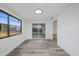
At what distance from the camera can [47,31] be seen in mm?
10672

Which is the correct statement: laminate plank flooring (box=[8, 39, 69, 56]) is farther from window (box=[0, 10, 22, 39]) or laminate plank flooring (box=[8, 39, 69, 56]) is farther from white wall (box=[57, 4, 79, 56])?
window (box=[0, 10, 22, 39])

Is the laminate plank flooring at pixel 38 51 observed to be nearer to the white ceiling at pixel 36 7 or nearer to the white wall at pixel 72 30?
the white wall at pixel 72 30

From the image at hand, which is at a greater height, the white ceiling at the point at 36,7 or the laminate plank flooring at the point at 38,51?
the white ceiling at the point at 36,7

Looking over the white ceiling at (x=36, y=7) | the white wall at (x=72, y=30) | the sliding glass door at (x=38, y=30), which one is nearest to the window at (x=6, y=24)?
the white ceiling at (x=36, y=7)

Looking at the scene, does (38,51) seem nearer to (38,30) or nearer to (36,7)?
(36,7)

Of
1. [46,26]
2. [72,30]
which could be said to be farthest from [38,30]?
[72,30]

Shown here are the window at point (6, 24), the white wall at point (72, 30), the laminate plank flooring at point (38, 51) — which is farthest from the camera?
the laminate plank flooring at point (38, 51)

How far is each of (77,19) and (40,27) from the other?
7490 millimetres

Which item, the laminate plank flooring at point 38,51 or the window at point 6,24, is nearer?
the window at point 6,24

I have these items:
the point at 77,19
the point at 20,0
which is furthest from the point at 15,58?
the point at 77,19

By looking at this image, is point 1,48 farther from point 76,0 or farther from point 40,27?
point 40,27

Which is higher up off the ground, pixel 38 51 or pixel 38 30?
pixel 38 30

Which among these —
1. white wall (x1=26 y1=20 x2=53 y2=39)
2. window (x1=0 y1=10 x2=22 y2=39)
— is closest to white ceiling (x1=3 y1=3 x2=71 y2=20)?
window (x1=0 y1=10 x2=22 y2=39)

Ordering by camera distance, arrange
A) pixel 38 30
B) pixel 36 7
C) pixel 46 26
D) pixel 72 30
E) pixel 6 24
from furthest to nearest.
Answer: pixel 38 30
pixel 46 26
pixel 36 7
pixel 6 24
pixel 72 30
